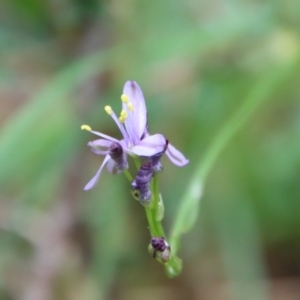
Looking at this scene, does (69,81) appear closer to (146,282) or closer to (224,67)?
(224,67)

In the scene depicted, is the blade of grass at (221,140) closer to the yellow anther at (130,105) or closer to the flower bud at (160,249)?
the flower bud at (160,249)

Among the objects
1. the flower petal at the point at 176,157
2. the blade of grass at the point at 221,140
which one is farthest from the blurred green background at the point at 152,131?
the flower petal at the point at 176,157

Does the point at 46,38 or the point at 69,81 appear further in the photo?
the point at 46,38

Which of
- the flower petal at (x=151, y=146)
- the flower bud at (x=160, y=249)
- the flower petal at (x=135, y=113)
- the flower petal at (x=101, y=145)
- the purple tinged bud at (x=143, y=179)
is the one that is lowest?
the flower bud at (x=160, y=249)

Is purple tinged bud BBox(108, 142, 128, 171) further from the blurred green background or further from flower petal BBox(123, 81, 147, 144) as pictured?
the blurred green background

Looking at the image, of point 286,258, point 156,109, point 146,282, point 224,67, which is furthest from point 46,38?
point 286,258

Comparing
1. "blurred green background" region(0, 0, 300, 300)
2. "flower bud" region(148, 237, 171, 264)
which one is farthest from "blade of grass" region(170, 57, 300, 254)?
"flower bud" region(148, 237, 171, 264)
